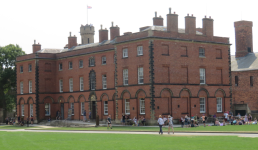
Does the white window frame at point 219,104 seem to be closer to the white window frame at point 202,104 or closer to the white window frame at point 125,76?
the white window frame at point 202,104


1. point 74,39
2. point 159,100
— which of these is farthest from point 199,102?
point 74,39

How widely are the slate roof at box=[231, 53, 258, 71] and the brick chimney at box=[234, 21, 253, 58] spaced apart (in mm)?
1372

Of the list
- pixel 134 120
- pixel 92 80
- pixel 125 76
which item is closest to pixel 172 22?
pixel 125 76

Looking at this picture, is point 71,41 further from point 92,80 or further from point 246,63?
point 246,63

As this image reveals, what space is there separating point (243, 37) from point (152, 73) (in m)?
29.8

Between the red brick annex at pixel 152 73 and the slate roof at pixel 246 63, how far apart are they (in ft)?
36.1

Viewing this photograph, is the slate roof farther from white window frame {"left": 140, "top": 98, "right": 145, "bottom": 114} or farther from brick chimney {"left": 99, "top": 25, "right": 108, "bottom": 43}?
white window frame {"left": 140, "top": 98, "right": 145, "bottom": 114}

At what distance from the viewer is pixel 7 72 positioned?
257 feet

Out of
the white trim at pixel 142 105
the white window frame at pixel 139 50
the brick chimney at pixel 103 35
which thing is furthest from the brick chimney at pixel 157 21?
the white trim at pixel 142 105

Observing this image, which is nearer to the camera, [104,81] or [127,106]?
[127,106]

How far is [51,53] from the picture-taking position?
71.3m

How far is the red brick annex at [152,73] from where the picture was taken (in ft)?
171

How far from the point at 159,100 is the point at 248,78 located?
21663 millimetres

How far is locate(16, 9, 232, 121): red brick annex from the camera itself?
52250mm
